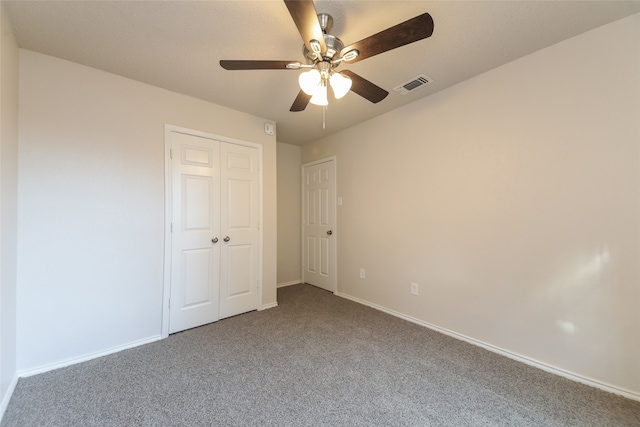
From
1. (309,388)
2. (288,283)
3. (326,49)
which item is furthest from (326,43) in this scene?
(288,283)

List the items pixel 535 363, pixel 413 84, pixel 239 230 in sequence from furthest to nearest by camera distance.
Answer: pixel 239 230 → pixel 413 84 → pixel 535 363

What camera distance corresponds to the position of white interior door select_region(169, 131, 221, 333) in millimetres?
2457

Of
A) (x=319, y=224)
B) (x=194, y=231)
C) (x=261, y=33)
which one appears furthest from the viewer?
(x=319, y=224)

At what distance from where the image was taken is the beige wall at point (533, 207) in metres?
1.58

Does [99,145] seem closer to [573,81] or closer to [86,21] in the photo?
[86,21]

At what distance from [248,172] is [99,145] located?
1.35m

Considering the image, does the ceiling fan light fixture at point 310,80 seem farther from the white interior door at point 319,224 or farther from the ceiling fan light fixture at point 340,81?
the white interior door at point 319,224

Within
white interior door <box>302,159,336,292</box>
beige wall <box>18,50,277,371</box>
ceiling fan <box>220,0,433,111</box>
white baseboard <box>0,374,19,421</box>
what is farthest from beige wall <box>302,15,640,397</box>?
white baseboard <box>0,374,19,421</box>

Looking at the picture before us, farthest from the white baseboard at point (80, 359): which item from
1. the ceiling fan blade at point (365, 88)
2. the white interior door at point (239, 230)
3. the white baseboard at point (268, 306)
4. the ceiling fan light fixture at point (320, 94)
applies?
the ceiling fan blade at point (365, 88)

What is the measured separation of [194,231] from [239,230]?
49cm

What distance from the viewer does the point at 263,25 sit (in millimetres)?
1602

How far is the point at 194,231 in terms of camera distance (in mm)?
2572

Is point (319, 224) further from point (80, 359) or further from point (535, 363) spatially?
point (80, 359)

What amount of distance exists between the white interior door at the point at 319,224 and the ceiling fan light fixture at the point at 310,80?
217 cm
